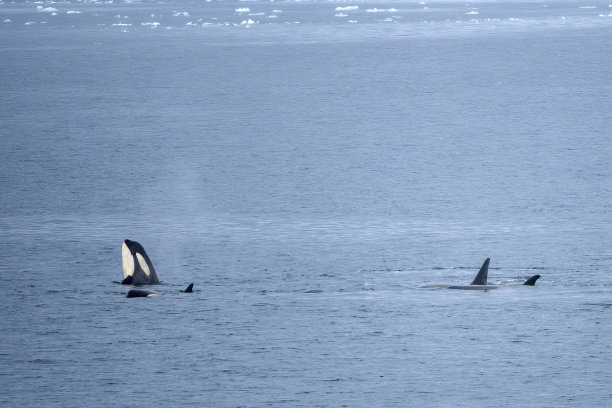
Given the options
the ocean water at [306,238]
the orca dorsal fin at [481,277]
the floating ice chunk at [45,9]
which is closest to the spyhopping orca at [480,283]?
the orca dorsal fin at [481,277]

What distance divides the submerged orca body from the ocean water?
1.05ft

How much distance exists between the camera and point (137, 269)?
27484 mm

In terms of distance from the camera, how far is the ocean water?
22.7 m

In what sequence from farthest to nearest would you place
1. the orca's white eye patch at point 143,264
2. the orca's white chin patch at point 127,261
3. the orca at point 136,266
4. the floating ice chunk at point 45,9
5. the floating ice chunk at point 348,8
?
the floating ice chunk at point 45,9, the floating ice chunk at point 348,8, the orca's white chin patch at point 127,261, the orca's white eye patch at point 143,264, the orca at point 136,266

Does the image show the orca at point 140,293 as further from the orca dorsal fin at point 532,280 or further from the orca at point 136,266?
the orca dorsal fin at point 532,280

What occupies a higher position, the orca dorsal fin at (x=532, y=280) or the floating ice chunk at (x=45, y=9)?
the orca dorsal fin at (x=532, y=280)

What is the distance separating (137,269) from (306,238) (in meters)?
7.63

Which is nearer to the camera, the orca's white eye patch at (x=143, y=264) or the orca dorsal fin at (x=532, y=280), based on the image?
the orca's white eye patch at (x=143, y=264)

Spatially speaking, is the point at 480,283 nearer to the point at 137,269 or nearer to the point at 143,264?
the point at 143,264

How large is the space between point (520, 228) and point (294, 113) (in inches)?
1332

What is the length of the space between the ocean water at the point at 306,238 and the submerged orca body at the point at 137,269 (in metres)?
0.32

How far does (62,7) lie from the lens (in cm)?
18562

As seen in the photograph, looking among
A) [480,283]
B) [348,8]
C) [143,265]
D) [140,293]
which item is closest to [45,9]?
[348,8]

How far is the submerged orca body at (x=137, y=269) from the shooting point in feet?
88.3
